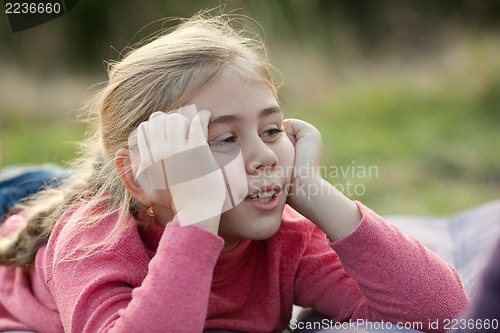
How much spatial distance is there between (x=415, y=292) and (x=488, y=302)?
502 mm

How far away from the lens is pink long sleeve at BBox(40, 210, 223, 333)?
3.98 feet

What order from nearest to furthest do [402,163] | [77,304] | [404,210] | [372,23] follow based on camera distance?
[77,304] < [404,210] < [402,163] < [372,23]

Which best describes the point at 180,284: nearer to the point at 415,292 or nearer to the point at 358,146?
the point at 415,292

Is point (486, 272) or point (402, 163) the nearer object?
point (486, 272)

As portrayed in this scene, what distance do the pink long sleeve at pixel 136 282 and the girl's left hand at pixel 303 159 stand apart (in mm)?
336

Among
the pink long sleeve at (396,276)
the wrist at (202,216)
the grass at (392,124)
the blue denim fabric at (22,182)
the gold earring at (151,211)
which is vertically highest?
the wrist at (202,216)

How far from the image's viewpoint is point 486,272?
93 cm

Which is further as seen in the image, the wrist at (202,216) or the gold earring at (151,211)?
the gold earring at (151,211)

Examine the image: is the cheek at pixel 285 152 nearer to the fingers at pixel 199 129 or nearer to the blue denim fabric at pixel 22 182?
the fingers at pixel 199 129

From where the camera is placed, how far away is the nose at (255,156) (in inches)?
55.9

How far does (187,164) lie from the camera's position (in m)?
1.33

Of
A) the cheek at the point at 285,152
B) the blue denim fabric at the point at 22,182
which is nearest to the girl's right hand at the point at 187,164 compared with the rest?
the cheek at the point at 285,152

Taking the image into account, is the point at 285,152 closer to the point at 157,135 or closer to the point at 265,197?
the point at 265,197

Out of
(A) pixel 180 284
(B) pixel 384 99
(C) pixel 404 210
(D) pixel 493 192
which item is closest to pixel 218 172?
(A) pixel 180 284
